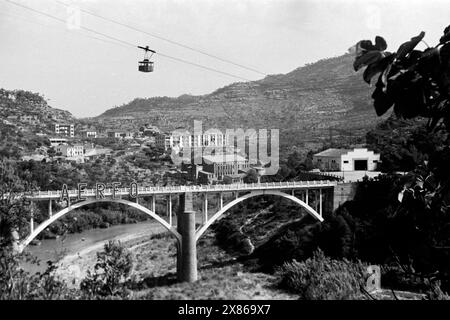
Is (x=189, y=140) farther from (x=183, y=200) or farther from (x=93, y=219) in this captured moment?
(x=183, y=200)

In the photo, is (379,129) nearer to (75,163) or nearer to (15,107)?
(75,163)

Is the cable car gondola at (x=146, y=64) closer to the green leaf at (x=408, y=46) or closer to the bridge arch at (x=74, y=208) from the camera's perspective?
the bridge arch at (x=74, y=208)

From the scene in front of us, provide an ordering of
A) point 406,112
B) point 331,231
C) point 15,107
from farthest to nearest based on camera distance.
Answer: point 15,107 → point 331,231 → point 406,112

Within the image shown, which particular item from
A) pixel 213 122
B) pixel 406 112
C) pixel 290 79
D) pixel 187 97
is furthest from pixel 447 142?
pixel 187 97

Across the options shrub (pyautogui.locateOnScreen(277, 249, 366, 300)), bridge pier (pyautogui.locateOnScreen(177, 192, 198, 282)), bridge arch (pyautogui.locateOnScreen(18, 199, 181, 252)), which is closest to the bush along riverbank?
bridge arch (pyautogui.locateOnScreen(18, 199, 181, 252))

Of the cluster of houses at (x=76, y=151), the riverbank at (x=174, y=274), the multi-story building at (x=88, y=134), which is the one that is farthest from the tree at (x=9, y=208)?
the multi-story building at (x=88, y=134)

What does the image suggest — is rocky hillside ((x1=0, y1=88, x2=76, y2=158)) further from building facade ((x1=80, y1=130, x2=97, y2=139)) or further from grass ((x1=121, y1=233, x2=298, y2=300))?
grass ((x1=121, y1=233, x2=298, y2=300))
